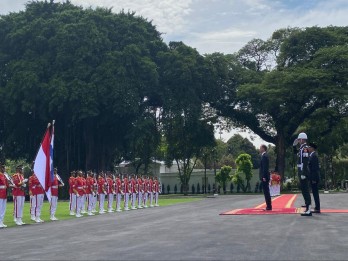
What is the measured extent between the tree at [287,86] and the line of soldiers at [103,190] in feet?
90.6

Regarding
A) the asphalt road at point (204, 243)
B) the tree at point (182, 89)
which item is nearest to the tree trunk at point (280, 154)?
the tree at point (182, 89)

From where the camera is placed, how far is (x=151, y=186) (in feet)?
111

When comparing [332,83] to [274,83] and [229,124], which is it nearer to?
[274,83]

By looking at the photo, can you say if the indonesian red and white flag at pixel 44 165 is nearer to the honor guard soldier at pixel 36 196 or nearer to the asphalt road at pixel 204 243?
the honor guard soldier at pixel 36 196

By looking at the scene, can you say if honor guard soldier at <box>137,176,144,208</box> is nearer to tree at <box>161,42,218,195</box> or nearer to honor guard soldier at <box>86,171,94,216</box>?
honor guard soldier at <box>86,171,94,216</box>

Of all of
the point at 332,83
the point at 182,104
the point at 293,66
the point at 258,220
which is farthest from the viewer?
the point at 293,66

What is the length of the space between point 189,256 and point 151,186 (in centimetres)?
2532

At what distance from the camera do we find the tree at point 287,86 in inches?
2292

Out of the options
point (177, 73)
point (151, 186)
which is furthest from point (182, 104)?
point (151, 186)

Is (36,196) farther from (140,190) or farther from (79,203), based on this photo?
(140,190)

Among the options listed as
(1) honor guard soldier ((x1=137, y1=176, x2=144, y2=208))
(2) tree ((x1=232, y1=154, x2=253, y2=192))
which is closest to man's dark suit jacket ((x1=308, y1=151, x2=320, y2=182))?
(1) honor guard soldier ((x1=137, y1=176, x2=144, y2=208))

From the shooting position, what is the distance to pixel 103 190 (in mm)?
27703

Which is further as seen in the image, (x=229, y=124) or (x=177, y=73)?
(x=229, y=124)

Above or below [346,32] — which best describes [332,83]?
below
